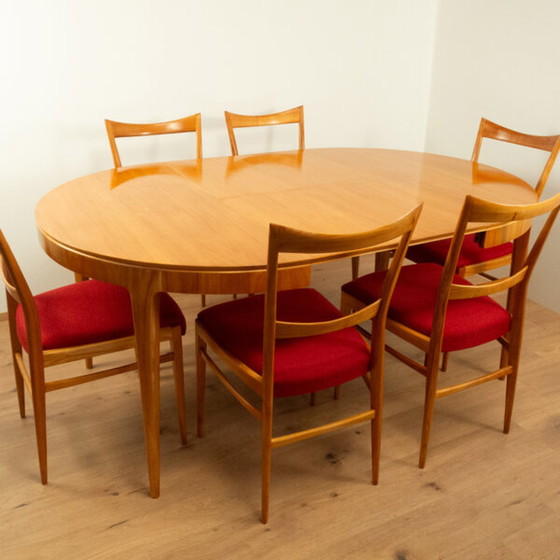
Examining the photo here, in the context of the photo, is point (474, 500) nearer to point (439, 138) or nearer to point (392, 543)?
point (392, 543)

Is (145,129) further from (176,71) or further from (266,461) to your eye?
(266,461)

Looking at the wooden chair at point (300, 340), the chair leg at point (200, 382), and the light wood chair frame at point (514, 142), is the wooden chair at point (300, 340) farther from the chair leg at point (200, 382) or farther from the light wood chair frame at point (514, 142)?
the light wood chair frame at point (514, 142)

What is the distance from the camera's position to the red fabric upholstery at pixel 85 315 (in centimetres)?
169

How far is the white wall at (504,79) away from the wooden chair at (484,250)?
381 mm

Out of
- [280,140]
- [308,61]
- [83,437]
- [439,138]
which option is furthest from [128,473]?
[439,138]

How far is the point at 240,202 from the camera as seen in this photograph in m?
1.96

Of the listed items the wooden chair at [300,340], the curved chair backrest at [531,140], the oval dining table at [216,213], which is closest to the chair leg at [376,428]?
the wooden chair at [300,340]

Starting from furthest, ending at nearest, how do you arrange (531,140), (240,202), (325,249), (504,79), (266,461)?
1. (504,79)
2. (531,140)
3. (240,202)
4. (266,461)
5. (325,249)

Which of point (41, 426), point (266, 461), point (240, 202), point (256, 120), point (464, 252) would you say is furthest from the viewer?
point (256, 120)

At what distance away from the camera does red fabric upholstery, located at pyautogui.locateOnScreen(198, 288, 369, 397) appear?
159 cm

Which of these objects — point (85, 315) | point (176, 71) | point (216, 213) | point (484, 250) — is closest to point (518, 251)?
point (484, 250)

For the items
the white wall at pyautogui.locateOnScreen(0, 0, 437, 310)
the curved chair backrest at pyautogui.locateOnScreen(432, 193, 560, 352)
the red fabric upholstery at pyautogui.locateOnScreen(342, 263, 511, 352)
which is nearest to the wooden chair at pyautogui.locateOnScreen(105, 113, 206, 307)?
the white wall at pyautogui.locateOnScreen(0, 0, 437, 310)

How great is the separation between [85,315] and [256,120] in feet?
4.71

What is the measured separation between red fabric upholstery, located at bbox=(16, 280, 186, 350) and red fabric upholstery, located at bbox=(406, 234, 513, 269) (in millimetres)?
1100
